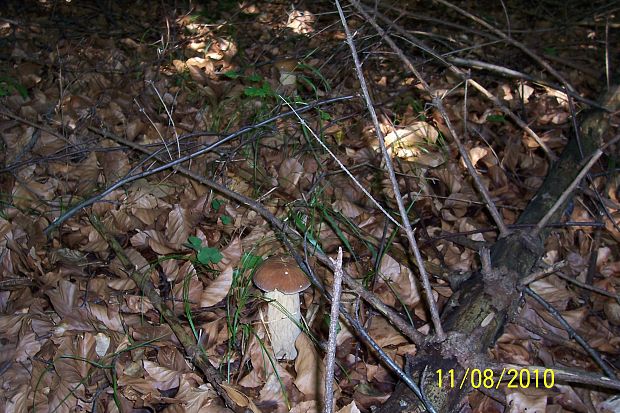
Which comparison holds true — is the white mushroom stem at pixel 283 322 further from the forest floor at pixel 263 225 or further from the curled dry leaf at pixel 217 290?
the curled dry leaf at pixel 217 290

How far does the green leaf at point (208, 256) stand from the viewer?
2.16 metres

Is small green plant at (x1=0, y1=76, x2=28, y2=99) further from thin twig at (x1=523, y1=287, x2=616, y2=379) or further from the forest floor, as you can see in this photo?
thin twig at (x1=523, y1=287, x2=616, y2=379)

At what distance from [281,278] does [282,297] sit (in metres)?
0.13

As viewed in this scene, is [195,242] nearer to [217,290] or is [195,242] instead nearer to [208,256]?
[208,256]

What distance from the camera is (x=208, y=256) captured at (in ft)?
7.13

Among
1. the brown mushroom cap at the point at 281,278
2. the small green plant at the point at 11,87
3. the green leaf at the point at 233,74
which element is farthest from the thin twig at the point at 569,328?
the small green plant at the point at 11,87

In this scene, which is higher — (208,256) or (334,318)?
(334,318)

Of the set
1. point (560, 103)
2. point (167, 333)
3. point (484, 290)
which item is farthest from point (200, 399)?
point (560, 103)

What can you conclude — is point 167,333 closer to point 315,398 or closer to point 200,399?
point 200,399

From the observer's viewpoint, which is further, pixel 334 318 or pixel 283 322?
pixel 283 322

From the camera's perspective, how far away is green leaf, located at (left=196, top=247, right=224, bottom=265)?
2.16 metres

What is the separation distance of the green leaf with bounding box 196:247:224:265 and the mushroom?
0.36 meters

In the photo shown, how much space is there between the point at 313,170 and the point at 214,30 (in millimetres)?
2190

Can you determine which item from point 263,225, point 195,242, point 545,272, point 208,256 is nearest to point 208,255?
point 208,256
